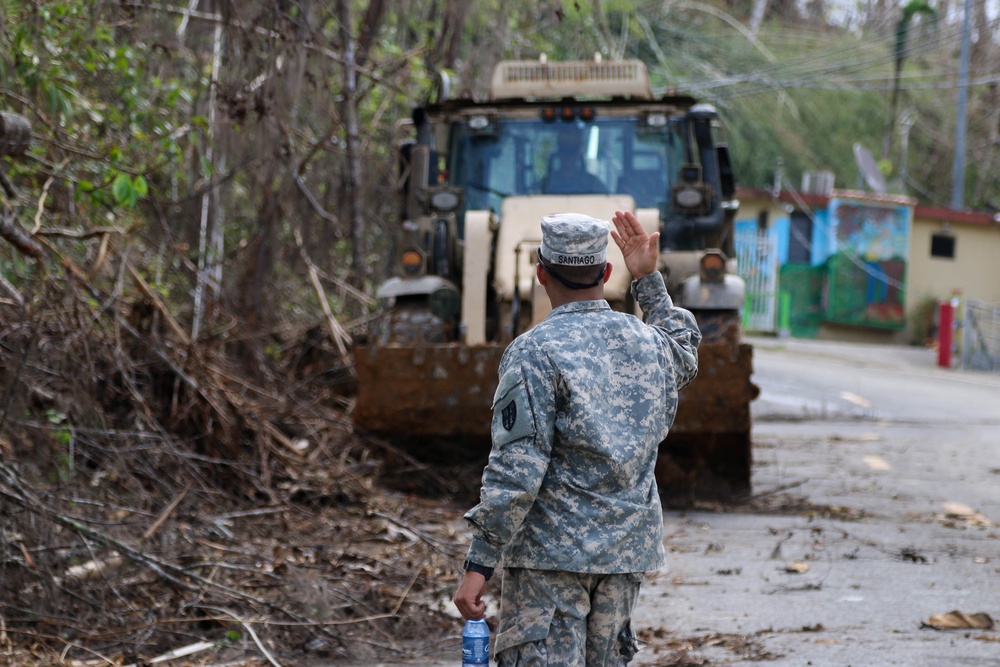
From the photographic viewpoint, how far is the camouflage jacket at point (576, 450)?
Result: 112 inches

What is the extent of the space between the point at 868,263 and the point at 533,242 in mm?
23322

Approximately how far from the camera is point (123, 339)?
702 centimetres

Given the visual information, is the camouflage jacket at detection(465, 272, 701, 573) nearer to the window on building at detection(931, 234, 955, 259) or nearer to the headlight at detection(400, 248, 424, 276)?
the headlight at detection(400, 248, 424, 276)

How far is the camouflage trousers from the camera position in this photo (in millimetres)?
2896

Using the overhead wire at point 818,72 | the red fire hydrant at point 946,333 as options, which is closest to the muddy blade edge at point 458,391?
the red fire hydrant at point 946,333

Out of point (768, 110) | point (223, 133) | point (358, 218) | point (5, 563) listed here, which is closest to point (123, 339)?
point (223, 133)

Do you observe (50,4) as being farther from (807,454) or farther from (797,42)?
(797,42)

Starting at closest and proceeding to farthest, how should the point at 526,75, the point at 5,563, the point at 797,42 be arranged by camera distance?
the point at 5,563, the point at 526,75, the point at 797,42

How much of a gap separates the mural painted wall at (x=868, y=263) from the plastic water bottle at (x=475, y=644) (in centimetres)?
2764

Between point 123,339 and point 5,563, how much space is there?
260 centimetres

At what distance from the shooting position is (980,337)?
21.8 m

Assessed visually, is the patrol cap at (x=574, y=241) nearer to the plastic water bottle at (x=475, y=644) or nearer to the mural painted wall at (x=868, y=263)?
the plastic water bottle at (x=475, y=644)

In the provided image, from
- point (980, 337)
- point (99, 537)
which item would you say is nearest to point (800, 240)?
point (980, 337)

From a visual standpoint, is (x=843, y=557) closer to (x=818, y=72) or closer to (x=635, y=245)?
(x=635, y=245)
